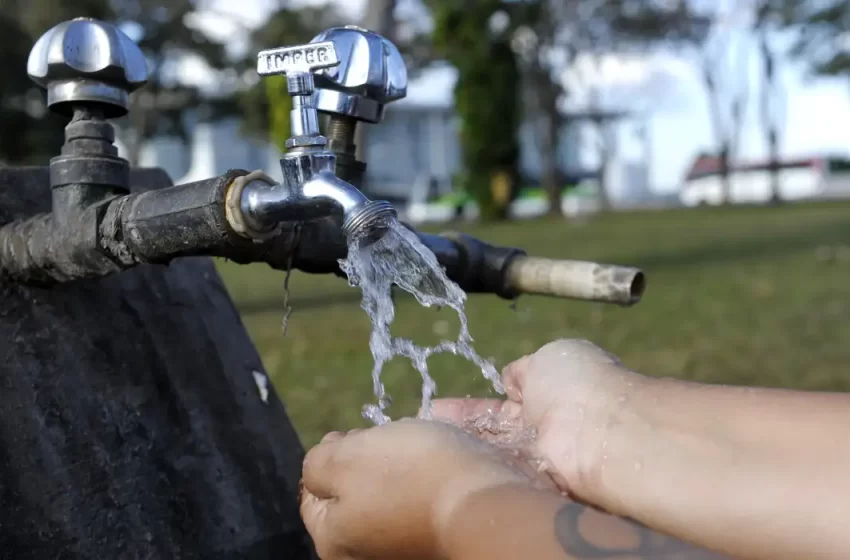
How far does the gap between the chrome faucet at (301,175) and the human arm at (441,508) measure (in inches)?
7.8

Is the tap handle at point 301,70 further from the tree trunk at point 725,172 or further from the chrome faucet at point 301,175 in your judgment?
the tree trunk at point 725,172

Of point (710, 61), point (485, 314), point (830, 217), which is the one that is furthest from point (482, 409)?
point (710, 61)

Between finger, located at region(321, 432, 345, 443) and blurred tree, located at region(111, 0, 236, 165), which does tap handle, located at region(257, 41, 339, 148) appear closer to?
finger, located at region(321, 432, 345, 443)

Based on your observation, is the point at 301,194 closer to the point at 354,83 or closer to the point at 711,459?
the point at 354,83

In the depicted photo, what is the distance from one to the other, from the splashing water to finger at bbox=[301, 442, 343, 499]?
0.50 ft

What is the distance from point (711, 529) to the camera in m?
0.78

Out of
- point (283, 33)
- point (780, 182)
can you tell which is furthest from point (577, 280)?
point (780, 182)

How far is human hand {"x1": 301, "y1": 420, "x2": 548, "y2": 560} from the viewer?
0.75m

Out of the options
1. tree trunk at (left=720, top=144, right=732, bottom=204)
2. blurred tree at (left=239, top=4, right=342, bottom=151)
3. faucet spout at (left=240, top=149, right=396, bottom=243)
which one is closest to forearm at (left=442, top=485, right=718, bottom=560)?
faucet spout at (left=240, top=149, right=396, bottom=243)

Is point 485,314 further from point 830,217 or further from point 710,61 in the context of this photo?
point 710,61

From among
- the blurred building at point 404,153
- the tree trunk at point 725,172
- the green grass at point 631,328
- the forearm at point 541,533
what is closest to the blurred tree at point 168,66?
the blurred building at point 404,153

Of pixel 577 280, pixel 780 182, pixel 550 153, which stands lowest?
pixel 780 182

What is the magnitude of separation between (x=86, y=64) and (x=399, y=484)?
0.57 m

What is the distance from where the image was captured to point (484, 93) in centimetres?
1831
